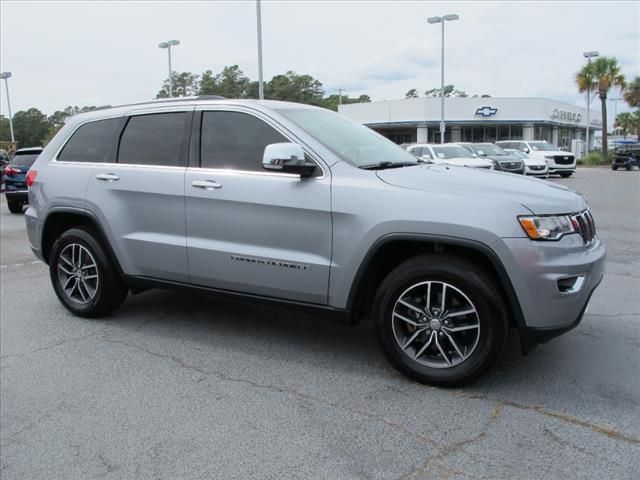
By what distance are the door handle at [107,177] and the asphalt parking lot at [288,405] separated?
1.29m

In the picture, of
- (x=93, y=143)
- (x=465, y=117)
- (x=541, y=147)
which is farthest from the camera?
A: (x=465, y=117)

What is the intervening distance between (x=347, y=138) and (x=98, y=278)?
8.16ft

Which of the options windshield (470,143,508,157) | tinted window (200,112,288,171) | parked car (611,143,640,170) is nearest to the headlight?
tinted window (200,112,288,171)

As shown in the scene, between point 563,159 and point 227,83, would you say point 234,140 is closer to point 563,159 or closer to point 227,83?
point 563,159

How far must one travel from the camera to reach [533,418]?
329 centimetres

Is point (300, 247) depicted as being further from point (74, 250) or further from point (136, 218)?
point (74, 250)

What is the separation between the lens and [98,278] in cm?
509

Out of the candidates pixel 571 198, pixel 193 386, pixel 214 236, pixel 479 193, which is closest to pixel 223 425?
pixel 193 386

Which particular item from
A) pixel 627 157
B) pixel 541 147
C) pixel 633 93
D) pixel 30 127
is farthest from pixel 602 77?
pixel 30 127

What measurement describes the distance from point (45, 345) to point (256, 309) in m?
1.80

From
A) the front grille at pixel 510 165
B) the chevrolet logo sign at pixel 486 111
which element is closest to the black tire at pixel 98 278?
the front grille at pixel 510 165

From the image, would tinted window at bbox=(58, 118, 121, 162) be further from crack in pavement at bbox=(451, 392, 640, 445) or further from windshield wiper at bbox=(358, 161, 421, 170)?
crack in pavement at bbox=(451, 392, 640, 445)

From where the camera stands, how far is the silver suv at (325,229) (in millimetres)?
3461

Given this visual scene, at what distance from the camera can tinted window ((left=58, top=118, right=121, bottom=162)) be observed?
16.7ft
